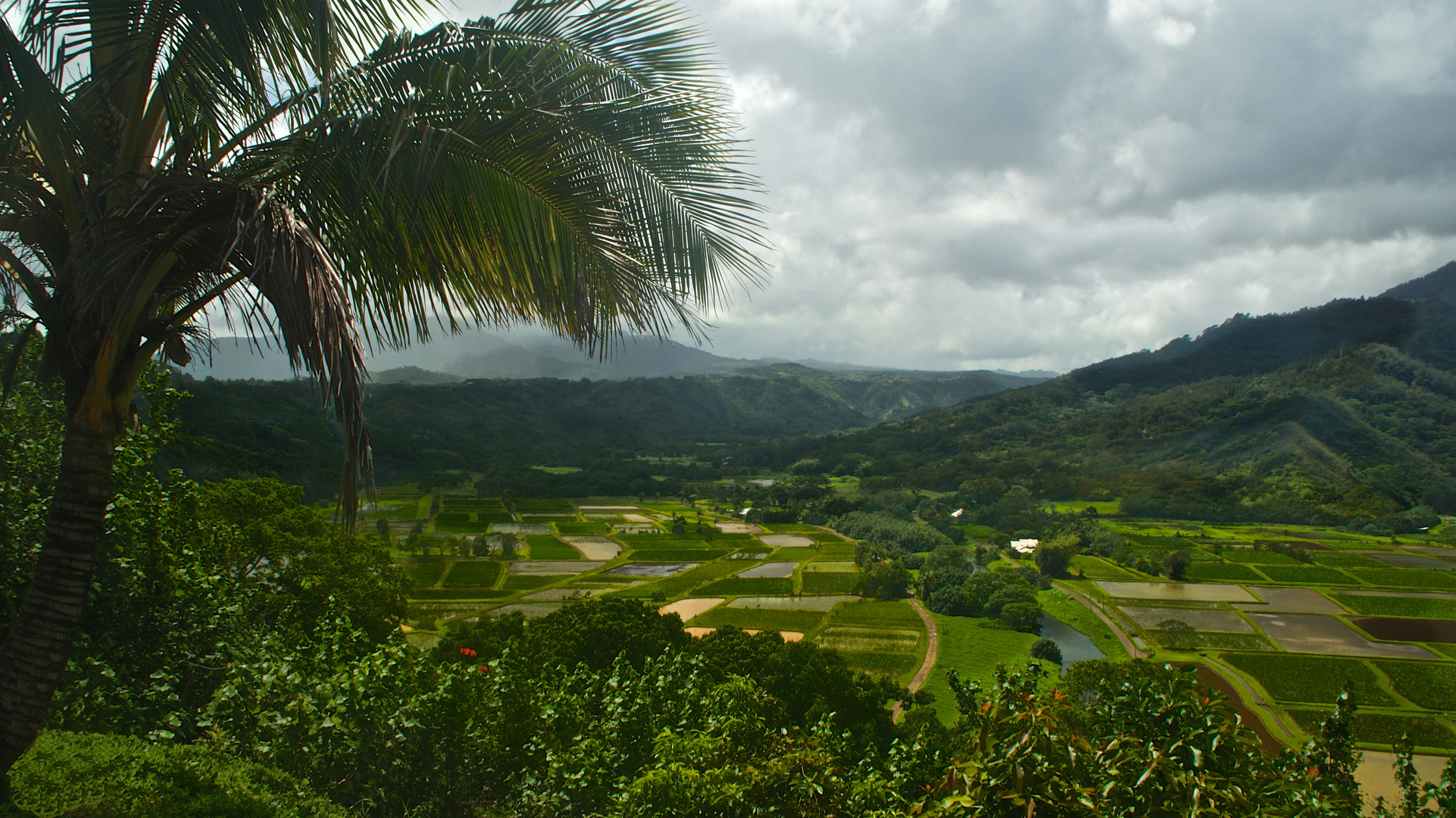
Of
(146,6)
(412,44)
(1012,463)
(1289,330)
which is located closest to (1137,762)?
(412,44)

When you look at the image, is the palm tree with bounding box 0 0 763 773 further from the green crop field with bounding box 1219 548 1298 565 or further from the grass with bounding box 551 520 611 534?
the green crop field with bounding box 1219 548 1298 565

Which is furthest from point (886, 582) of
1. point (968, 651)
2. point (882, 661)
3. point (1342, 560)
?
point (1342, 560)

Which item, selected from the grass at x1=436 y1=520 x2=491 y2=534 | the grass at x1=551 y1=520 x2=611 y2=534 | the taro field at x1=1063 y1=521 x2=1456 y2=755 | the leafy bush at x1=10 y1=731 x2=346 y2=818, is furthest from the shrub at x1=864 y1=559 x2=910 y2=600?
the leafy bush at x1=10 y1=731 x2=346 y2=818

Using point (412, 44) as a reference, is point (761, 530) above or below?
below

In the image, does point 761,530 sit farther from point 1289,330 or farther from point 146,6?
point 1289,330

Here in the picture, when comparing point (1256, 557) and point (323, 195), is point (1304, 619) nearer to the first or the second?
point (1256, 557)

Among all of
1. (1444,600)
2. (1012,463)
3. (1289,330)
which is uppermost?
(1289,330)

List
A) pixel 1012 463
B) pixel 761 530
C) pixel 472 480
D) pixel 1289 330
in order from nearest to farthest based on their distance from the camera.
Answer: pixel 472 480 → pixel 761 530 → pixel 1012 463 → pixel 1289 330
